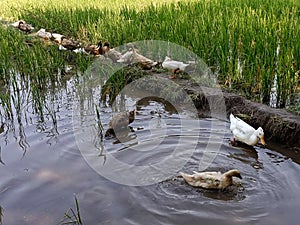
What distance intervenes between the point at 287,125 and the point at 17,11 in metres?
12.0

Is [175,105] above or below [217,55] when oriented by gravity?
below

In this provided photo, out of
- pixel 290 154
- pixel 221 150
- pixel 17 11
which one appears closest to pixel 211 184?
pixel 221 150

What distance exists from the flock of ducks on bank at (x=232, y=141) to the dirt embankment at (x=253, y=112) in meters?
0.35

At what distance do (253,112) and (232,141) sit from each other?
599 millimetres

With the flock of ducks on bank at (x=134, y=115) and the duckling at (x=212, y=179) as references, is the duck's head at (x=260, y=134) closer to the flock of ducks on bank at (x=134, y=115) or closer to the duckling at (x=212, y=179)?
the flock of ducks on bank at (x=134, y=115)

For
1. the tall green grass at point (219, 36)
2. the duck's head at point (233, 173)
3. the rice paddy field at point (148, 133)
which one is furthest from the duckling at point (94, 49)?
the duck's head at point (233, 173)

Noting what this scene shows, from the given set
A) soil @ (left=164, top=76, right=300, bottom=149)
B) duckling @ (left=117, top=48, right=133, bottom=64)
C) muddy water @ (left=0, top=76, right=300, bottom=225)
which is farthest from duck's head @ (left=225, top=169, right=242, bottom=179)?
duckling @ (left=117, top=48, right=133, bottom=64)

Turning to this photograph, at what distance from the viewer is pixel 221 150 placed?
13.9ft

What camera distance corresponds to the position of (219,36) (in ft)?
20.7

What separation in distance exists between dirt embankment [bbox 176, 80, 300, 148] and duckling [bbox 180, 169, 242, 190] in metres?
1.20

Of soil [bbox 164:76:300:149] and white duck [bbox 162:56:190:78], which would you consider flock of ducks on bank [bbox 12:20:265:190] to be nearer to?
white duck [bbox 162:56:190:78]

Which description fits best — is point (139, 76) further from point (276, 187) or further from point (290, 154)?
point (276, 187)

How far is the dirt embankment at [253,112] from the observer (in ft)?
14.0

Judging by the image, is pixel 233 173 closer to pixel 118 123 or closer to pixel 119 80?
pixel 118 123
